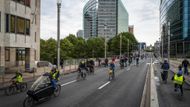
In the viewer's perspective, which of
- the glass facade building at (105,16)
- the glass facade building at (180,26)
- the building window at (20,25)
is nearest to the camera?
the building window at (20,25)

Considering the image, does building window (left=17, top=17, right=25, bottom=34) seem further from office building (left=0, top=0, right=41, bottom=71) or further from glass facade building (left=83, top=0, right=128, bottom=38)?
glass facade building (left=83, top=0, right=128, bottom=38)

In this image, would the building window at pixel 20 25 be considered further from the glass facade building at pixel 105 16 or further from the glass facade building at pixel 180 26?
the glass facade building at pixel 105 16

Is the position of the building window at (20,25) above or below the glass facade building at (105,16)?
below

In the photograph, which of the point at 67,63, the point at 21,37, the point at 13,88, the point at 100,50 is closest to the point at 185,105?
the point at 13,88

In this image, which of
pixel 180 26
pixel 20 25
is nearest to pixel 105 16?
pixel 180 26

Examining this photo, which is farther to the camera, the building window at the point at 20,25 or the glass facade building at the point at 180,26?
the glass facade building at the point at 180,26

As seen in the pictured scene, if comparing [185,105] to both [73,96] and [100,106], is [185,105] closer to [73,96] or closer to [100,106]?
[100,106]

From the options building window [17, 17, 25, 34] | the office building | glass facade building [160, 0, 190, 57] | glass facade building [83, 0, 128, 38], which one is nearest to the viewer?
the office building

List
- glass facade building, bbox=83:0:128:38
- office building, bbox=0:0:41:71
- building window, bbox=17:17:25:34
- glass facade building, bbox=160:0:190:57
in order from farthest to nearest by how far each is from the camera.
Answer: glass facade building, bbox=83:0:128:38
glass facade building, bbox=160:0:190:57
building window, bbox=17:17:25:34
office building, bbox=0:0:41:71

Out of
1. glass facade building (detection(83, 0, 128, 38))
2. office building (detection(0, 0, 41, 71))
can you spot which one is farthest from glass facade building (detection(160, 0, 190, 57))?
office building (detection(0, 0, 41, 71))

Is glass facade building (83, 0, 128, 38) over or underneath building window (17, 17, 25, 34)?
over

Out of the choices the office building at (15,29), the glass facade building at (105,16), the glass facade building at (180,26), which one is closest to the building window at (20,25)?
the office building at (15,29)

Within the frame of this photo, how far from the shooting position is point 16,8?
27734mm

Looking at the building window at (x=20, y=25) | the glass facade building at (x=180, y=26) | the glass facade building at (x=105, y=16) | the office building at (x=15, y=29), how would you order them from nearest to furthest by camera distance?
the office building at (x=15, y=29) → the building window at (x=20, y=25) → the glass facade building at (x=180, y=26) → the glass facade building at (x=105, y=16)
